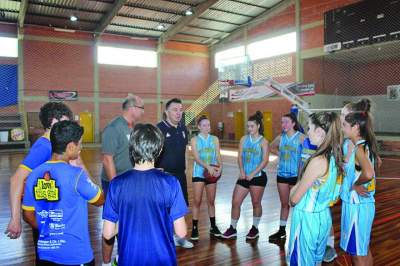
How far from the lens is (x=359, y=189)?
2.65 metres

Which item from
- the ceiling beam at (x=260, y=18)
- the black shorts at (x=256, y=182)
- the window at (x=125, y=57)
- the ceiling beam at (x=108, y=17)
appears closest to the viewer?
the black shorts at (x=256, y=182)

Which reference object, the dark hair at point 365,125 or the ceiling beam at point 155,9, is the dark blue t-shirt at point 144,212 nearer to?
the dark hair at point 365,125

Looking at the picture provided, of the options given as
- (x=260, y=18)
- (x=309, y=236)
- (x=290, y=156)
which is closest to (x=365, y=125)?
(x=309, y=236)

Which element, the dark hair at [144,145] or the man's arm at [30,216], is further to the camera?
the man's arm at [30,216]

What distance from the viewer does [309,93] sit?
56.3 ft

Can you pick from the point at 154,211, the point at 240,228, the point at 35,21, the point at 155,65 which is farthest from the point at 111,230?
the point at 155,65

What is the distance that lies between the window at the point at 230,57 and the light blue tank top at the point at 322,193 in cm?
1846

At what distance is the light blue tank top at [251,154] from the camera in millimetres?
4375

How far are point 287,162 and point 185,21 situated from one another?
56.1ft

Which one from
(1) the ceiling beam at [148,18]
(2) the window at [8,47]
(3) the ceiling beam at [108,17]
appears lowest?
(2) the window at [8,47]

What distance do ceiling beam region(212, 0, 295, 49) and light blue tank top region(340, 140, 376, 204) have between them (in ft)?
59.0

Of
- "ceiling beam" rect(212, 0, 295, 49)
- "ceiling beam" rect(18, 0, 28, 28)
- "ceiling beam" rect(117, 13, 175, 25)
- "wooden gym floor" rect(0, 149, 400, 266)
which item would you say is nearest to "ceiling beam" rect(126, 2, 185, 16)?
"ceiling beam" rect(117, 13, 175, 25)

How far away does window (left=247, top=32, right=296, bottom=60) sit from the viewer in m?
18.8

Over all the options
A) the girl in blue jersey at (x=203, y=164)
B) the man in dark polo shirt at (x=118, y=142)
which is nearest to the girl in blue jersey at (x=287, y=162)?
the girl in blue jersey at (x=203, y=164)
